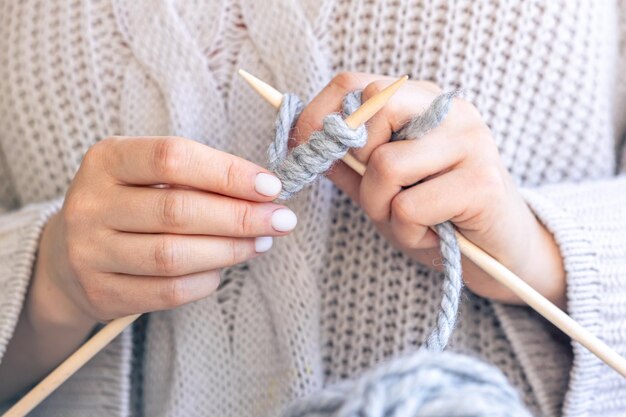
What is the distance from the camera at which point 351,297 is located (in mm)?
707

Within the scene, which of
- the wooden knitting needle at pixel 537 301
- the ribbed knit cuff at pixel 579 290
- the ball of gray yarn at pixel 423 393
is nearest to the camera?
the ball of gray yarn at pixel 423 393

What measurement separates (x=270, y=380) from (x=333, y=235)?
0.56ft

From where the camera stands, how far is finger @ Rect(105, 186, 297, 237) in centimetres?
55

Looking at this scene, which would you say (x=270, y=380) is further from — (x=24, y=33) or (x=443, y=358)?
(x=24, y=33)

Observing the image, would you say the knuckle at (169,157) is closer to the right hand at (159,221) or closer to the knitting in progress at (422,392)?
the right hand at (159,221)

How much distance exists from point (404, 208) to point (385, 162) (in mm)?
41

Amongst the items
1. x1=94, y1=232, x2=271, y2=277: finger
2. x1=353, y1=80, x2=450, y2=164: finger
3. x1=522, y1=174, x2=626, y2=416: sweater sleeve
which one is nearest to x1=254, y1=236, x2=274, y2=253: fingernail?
x1=94, y1=232, x2=271, y2=277: finger

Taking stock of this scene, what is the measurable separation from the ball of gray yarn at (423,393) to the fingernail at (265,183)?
184 millimetres

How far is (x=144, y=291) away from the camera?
1.96 ft

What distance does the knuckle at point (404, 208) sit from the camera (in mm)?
550

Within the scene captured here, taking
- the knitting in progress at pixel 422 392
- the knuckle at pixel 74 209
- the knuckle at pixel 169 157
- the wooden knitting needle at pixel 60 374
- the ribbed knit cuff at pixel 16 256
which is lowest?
the wooden knitting needle at pixel 60 374

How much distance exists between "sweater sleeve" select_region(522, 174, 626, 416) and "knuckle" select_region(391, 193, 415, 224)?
0.17 metres

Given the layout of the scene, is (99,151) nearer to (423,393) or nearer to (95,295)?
(95,295)

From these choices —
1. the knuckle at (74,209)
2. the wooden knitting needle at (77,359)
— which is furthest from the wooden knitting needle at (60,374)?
the knuckle at (74,209)
